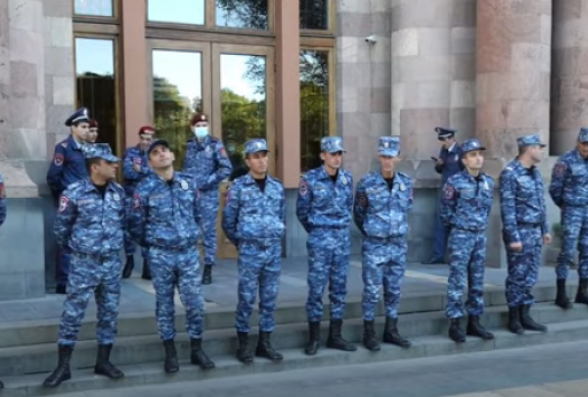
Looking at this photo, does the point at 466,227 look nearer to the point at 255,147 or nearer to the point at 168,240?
the point at 255,147

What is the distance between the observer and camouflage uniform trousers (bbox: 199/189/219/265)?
28.5ft

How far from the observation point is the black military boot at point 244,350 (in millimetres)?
6496

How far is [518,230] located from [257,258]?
2.85 metres

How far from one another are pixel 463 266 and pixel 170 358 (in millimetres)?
2881

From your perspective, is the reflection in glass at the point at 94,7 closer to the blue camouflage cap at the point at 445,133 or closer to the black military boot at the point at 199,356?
the blue camouflage cap at the point at 445,133

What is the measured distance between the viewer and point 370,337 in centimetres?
701

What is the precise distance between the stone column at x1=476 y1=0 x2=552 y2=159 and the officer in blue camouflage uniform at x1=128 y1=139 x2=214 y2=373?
19.3ft

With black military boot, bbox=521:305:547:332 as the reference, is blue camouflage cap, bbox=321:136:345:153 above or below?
above

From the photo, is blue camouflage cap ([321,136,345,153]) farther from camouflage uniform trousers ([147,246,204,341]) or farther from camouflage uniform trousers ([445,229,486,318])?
camouflage uniform trousers ([147,246,204,341])

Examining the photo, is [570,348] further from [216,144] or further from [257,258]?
[216,144]

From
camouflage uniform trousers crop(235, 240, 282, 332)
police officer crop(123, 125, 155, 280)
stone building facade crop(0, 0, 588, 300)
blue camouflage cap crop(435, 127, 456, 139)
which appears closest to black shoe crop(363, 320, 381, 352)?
camouflage uniform trousers crop(235, 240, 282, 332)

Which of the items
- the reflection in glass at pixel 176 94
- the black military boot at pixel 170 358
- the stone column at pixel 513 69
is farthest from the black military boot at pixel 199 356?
the stone column at pixel 513 69

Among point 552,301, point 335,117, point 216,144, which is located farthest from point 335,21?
point 552,301

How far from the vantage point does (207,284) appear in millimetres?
8719
